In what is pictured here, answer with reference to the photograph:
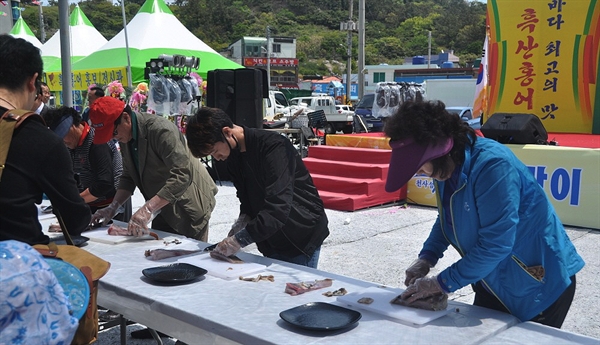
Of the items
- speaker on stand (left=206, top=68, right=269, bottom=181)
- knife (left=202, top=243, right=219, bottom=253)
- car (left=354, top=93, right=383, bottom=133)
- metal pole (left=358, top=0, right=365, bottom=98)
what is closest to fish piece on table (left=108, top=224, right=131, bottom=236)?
knife (left=202, top=243, right=219, bottom=253)

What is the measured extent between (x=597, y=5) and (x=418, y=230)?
534cm

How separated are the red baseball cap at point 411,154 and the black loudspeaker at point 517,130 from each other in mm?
5659

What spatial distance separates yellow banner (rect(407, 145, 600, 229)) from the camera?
21.5ft

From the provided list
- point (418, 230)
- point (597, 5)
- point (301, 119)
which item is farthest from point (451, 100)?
point (418, 230)

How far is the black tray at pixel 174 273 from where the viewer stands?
2.36 metres

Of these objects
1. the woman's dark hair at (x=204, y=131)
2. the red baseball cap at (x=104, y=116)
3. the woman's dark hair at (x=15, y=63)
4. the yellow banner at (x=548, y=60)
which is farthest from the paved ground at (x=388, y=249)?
the yellow banner at (x=548, y=60)

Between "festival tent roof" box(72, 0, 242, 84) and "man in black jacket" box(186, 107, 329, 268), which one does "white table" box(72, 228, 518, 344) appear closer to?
"man in black jacket" box(186, 107, 329, 268)

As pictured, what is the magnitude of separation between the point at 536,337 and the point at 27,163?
5.52 feet

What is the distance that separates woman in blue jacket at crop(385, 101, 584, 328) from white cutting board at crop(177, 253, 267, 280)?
0.78m

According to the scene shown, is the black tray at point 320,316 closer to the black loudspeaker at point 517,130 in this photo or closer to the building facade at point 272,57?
the black loudspeaker at point 517,130

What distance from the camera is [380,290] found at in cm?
227

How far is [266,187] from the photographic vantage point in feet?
8.87

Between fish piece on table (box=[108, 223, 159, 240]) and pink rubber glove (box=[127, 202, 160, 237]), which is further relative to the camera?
fish piece on table (box=[108, 223, 159, 240])

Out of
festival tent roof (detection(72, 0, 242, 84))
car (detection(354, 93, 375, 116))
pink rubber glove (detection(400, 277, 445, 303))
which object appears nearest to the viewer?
pink rubber glove (detection(400, 277, 445, 303))
